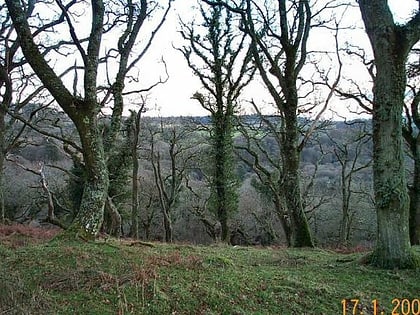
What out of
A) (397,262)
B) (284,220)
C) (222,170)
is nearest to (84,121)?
(397,262)

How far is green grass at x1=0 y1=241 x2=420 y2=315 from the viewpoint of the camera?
431 centimetres

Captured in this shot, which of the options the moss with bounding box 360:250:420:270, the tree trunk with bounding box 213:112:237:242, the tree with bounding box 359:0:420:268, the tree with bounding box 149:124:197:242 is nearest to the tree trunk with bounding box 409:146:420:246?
the moss with bounding box 360:250:420:270

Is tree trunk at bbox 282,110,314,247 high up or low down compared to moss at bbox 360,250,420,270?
up

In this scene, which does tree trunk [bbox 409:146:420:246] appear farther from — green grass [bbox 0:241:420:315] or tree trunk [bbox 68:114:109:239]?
tree trunk [bbox 68:114:109:239]

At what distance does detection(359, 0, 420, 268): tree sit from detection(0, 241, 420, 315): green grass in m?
0.45

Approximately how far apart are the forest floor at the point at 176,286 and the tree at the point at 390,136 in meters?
0.45

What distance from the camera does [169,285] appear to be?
4855 mm

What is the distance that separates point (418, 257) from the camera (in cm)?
680

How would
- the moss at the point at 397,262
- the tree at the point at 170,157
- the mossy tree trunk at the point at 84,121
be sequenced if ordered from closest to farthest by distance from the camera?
the moss at the point at 397,262 < the mossy tree trunk at the point at 84,121 < the tree at the point at 170,157

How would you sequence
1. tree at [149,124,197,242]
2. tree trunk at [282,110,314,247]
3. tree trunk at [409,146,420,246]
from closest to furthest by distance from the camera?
1. tree trunk at [282,110,314,247]
2. tree trunk at [409,146,420,246]
3. tree at [149,124,197,242]

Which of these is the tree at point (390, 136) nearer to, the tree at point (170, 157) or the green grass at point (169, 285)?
the green grass at point (169, 285)

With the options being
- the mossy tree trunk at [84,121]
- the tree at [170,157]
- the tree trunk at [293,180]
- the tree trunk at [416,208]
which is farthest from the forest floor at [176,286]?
the tree at [170,157]

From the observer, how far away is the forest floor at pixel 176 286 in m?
4.32

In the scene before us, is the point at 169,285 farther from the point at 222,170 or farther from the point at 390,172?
the point at 222,170
